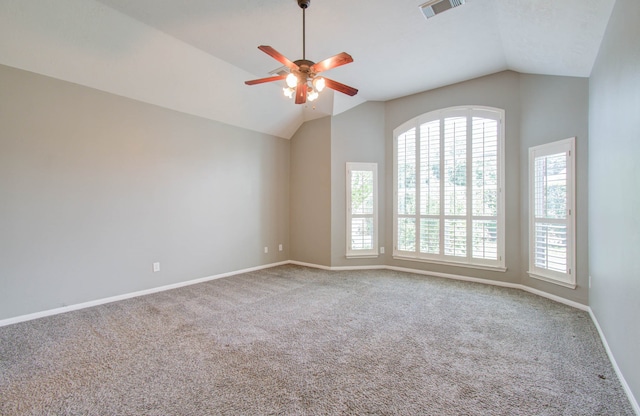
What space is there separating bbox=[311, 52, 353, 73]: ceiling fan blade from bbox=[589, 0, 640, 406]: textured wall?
1.94 m

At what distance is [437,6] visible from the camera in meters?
2.93

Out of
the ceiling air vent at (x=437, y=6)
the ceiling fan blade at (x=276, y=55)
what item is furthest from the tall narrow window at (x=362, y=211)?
the ceiling fan blade at (x=276, y=55)

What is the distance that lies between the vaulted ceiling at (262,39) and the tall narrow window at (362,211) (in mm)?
1802

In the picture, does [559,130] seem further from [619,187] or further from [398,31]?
[398,31]

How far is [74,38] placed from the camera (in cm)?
314

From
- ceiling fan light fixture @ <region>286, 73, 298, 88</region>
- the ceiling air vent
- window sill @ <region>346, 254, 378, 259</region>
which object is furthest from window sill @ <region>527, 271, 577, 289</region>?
ceiling fan light fixture @ <region>286, 73, 298, 88</region>

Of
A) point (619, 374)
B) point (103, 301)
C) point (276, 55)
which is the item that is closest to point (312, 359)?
point (619, 374)

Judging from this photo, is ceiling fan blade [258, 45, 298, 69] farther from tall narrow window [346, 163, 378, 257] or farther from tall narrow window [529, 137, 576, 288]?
tall narrow window [529, 137, 576, 288]

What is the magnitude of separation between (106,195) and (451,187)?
17.4 feet

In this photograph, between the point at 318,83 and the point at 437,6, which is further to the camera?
the point at 437,6

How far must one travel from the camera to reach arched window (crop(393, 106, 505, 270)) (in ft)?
15.2

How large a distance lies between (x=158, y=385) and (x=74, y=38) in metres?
3.64

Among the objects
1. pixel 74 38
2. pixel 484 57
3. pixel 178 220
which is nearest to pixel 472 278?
pixel 484 57

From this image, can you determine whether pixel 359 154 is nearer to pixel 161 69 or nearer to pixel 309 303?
pixel 309 303
